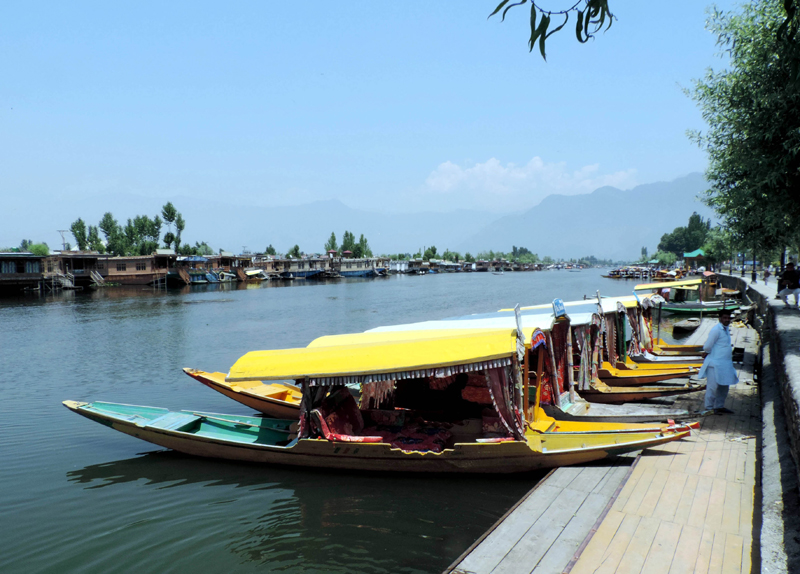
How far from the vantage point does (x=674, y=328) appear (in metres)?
26.7

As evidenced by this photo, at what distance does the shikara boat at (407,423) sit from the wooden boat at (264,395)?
1480 millimetres

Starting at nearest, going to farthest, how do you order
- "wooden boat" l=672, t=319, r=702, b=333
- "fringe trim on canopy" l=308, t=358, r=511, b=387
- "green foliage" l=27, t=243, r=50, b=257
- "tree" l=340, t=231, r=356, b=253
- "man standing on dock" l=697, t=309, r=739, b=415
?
"fringe trim on canopy" l=308, t=358, r=511, b=387
"man standing on dock" l=697, t=309, r=739, b=415
"wooden boat" l=672, t=319, r=702, b=333
"green foliage" l=27, t=243, r=50, b=257
"tree" l=340, t=231, r=356, b=253

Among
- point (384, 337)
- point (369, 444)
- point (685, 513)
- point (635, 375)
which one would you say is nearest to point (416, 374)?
point (369, 444)

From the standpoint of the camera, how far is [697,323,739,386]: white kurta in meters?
9.12

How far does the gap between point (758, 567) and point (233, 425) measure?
8.74m

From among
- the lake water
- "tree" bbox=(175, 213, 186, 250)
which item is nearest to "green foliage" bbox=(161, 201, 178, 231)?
"tree" bbox=(175, 213, 186, 250)

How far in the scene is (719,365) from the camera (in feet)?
30.1

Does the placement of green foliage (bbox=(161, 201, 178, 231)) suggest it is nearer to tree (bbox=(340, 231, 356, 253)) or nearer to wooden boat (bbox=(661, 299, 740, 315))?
tree (bbox=(340, 231, 356, 253))

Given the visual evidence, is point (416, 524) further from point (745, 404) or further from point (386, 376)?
point (745, 404)

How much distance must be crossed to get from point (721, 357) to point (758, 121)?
195 inches

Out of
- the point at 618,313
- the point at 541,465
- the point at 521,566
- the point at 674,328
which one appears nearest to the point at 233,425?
the point at 541,465

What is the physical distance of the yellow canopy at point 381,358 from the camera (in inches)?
305

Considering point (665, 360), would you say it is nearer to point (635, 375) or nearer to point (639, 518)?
point (635, 375)

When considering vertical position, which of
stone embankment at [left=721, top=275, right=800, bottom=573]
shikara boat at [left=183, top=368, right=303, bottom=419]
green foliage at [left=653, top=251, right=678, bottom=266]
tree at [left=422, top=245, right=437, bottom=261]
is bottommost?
shikara boat at [left=183, top=368, right=303, bottom=419]
